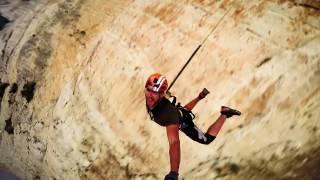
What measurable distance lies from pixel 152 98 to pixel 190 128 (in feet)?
2.26

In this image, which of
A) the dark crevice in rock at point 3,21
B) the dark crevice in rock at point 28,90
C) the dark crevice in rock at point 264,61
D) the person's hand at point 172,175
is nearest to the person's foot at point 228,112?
the dark crevice in rock at point 264,61

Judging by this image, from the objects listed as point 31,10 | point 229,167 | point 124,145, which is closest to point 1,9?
point 31,10

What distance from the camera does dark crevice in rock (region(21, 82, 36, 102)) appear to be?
8.38 metres

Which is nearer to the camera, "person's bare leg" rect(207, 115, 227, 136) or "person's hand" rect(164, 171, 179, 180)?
"person's bare leg" rect(207, 115, 227, 136)

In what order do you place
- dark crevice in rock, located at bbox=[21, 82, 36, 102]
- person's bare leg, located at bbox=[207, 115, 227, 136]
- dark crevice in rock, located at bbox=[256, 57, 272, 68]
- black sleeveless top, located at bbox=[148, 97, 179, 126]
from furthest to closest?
1. dark crevice in rock, located at bbox=[21, 82, 36, 102]
2. black sleeveless top, located at bbox=[148, 97, 179, 126]
3. person's bare leg, located at bbox=[207, 115, 227, 136]
4. dark crevice in rock, located at bbox=[256, 57, 272, 68]

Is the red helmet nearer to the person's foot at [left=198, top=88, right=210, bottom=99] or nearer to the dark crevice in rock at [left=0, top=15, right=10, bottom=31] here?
the person's foot at [left=198, top=88, right=210, bottom=99]

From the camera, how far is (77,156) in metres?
7.08

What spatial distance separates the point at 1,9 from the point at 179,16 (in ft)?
17.7

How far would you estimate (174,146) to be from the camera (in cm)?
597

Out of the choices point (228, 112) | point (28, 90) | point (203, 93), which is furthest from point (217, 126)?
point (28, 90)

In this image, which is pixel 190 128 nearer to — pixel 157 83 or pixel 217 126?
pixel 217 126

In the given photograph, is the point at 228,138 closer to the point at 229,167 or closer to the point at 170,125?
the point at 229,167

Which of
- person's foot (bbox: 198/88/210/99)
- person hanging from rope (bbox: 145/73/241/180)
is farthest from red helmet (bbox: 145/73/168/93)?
person's foot (bbox: 198/88/210/99)

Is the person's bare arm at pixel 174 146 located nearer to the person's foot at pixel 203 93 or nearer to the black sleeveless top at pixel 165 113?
the black sleeveless top at pixel 165 113
